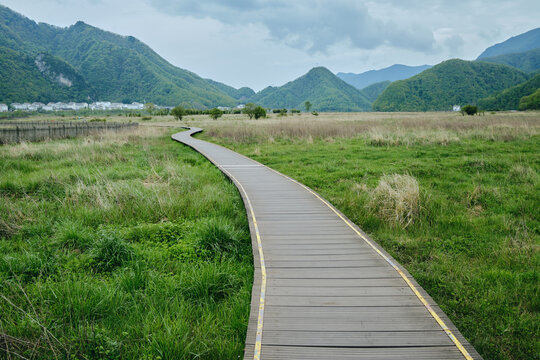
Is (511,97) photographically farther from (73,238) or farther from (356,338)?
(73,238)

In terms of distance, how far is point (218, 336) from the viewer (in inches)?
119

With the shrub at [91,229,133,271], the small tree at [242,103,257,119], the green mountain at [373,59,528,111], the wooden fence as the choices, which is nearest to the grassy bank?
the shrub at [91,229,133,271]

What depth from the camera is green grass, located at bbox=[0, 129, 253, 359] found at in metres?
2.91

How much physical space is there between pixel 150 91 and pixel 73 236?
20020 centimetres

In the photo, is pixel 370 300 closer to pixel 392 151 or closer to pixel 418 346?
pixel 418 346

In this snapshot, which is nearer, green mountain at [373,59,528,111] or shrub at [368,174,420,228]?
shrub at [368,174,420,228]

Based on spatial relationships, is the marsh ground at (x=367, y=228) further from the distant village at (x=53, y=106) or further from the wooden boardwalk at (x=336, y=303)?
the distant village at (x=53, y=106)

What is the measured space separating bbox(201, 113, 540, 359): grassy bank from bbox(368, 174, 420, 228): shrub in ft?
0.08

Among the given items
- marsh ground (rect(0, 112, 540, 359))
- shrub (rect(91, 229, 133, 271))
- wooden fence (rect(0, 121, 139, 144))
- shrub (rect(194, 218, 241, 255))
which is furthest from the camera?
wooden fence (rect(0, 121, 139, 144))

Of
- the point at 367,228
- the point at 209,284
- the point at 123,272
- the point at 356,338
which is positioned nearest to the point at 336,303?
the point at 356,338

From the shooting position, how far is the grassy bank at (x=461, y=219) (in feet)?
11.3

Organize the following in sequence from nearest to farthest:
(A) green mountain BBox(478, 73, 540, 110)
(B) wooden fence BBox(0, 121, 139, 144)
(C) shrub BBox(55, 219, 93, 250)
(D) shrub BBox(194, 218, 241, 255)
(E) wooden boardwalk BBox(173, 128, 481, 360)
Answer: (E) wooden boardwalk BBox(173, 128, 481, 360) → (D) shrub BBox(194, 218, 241, 255) → (C) shrub BBox(55, 219, 93, 250) → (B) wooden fence BBox(0, 121, 139, 144) → (A) green mountain BBox(478, 73, 540, 110)

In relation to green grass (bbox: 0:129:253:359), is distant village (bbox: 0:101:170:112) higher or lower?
higher

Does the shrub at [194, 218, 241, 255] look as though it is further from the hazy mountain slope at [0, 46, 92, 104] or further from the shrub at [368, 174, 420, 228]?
the hazy mountain slope at [0, 46, 92, 104]
